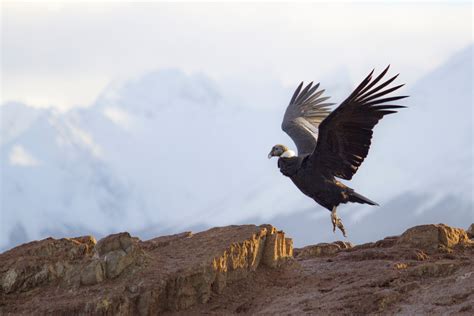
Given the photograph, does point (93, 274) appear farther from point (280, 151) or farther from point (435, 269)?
point (280, 151)

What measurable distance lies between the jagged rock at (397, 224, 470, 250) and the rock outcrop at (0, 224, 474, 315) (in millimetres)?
230

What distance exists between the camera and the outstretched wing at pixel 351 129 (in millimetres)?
19703

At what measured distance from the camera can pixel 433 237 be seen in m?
18.4

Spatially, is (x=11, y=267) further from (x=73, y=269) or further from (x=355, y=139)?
(x=355, y=139)

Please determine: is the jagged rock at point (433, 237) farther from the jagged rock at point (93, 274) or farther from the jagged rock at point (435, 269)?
the jagged rock at point (93, 274)

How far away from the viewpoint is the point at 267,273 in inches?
667

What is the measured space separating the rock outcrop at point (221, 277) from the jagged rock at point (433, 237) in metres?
0.23

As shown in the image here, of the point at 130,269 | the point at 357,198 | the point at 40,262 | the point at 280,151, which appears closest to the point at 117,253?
the point at 130,269

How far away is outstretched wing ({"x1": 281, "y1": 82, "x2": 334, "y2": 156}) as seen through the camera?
2444 centimetres

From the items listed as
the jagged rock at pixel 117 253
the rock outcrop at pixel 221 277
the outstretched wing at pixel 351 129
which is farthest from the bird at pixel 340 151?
the jagged rock at pixel 117 253

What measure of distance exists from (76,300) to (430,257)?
6.29 meters

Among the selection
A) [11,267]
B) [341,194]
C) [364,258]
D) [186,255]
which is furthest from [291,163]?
[11,267]

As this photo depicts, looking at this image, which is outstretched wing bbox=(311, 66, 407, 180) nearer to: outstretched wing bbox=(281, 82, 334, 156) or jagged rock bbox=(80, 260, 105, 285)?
outstretched wing bbox=(281, 82, 334, 156)

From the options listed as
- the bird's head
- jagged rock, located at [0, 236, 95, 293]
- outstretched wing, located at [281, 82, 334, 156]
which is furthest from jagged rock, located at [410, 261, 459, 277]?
outstretched wing, located at [281, 82, 334, 156]
